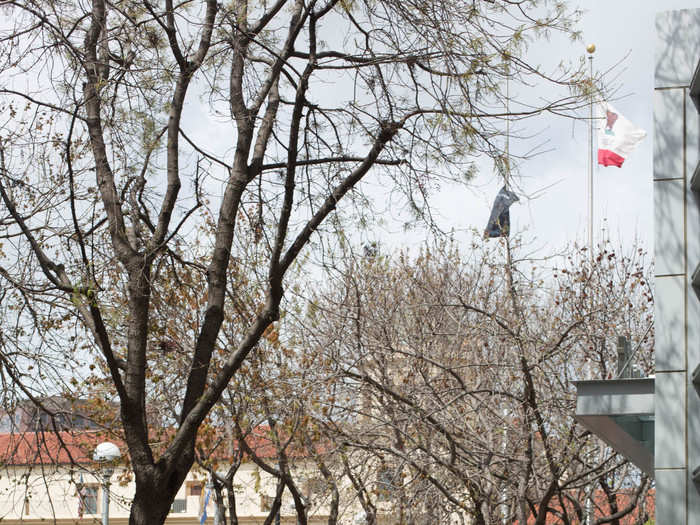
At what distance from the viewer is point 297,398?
45.7ft

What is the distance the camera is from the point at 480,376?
17.2 meters

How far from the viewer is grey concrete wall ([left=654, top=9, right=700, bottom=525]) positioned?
332 inches

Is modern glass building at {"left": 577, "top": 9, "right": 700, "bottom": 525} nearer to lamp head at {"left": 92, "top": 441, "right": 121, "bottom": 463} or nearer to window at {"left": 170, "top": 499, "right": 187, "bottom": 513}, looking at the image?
lamp head at {"left": 92, "top": 441, "right": 121, "bottom": 463}

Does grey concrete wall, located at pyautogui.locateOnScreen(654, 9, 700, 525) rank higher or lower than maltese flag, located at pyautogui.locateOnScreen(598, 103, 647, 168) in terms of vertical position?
lower

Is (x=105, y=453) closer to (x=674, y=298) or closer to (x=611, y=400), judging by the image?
(x=611, y=400)

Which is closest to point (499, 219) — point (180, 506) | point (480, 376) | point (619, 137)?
point (480, 376)

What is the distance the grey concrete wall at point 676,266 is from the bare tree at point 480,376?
416 centimetres

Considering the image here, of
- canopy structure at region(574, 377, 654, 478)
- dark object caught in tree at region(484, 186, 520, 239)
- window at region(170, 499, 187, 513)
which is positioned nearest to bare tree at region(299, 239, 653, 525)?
dark object caught in tree at region(484, 186, 520, 239)

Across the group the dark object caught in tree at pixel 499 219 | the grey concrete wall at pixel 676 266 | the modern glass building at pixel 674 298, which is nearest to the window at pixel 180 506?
the dark object caught in tree at pixel 499 219

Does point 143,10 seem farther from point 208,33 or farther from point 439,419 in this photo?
point 439,419

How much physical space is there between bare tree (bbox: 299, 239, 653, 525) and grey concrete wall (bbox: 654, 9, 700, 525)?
4160 millimetres

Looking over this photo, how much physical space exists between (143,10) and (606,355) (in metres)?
12.1

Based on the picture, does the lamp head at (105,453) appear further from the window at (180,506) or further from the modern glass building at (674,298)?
the window at (180,506)

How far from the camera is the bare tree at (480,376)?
1384 cm
